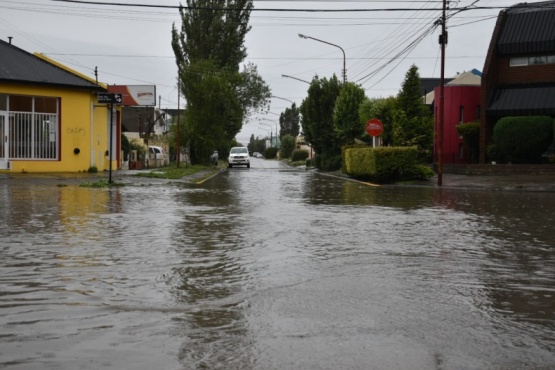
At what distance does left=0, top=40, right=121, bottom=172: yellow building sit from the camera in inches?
1200

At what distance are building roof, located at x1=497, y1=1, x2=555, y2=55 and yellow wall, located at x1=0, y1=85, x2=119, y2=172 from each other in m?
22.8

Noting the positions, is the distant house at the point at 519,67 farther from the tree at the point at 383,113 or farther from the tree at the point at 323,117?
the tree at the point at 323,117

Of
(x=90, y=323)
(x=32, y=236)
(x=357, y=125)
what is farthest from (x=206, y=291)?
(x=357, y=125)

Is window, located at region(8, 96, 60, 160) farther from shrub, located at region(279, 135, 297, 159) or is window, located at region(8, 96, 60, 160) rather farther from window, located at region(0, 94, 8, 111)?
shrub, located at region(279, 135, 297, 159)

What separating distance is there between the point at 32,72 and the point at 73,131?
3370 mm

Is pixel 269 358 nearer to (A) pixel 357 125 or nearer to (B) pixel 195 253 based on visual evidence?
(B) pixel 195 253

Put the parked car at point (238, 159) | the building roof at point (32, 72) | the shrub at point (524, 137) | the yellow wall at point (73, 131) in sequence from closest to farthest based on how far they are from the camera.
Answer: the building roof at point (32, 72) < the yellow wall at point (73, 131) < the shrub at point (524, 137) < the parked car at point (238, 159)

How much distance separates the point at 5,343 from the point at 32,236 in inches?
230

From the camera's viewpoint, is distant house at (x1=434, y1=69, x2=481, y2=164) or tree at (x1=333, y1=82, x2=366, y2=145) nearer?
distant house at (x1=434, y1=69, x2=481, y2=164)

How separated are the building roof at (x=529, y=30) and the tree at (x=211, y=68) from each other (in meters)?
19.9

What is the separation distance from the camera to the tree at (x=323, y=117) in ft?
163

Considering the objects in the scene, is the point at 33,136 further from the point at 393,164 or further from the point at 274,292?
the point at 274,292

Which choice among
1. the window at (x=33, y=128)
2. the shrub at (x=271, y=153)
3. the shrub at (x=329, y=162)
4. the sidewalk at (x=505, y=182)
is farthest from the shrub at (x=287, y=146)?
the window at (x=33, y=128)

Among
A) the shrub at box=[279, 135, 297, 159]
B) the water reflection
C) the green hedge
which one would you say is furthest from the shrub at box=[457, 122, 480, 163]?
the shrub at box=[279, 135, 297, 159]
